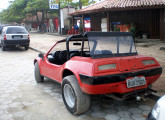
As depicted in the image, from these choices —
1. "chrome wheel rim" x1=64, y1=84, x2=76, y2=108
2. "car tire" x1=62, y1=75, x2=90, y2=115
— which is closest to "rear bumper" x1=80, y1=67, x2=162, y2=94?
"car tire" x1=62, y1=75, x2=90, y2=115

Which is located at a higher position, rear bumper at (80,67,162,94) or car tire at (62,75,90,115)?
rear bumper at (80,67,162,94)

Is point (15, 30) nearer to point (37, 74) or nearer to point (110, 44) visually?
point (37, 74)

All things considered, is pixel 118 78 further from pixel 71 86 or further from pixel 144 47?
pixel 144 47

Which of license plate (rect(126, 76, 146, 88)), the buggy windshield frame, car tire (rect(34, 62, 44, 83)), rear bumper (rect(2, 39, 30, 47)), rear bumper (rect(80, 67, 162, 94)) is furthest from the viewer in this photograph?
rear bumper (rect(2, 39, 30, 47))

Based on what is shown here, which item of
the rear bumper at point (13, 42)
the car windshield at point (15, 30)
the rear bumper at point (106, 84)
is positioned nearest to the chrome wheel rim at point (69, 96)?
the rear bumper at point (106, 84)

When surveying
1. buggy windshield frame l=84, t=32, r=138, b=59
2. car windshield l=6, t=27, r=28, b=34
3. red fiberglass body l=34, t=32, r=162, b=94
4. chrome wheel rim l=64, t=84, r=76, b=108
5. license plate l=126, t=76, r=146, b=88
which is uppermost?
car windshield l=6, t=27, r=28, b=34

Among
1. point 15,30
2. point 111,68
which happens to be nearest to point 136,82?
point 111,68

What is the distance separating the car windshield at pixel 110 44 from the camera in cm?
366

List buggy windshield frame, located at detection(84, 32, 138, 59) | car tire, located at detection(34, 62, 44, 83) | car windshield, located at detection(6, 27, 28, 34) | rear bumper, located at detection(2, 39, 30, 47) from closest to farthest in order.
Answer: buggy windshield frame, located at detection(84, 32, 138, 59)
car tire, located at detection(34, 62, 44, 83)
rear bumper, located at detection(2, 39, 30, 47)
car windshield, located at detection(6, 27, 28, 34)

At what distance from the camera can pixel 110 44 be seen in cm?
393

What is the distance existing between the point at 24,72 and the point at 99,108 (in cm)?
413

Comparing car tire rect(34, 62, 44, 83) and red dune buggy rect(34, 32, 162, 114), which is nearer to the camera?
red dune buggy rect(34, 32, 162, 114)

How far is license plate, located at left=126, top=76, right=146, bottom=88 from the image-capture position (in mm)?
3346

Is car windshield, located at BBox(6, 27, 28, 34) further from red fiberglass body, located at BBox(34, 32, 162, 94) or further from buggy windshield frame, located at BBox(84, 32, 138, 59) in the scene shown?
buggy windshield frame, located at BBox(84, 32, 138, 59)
